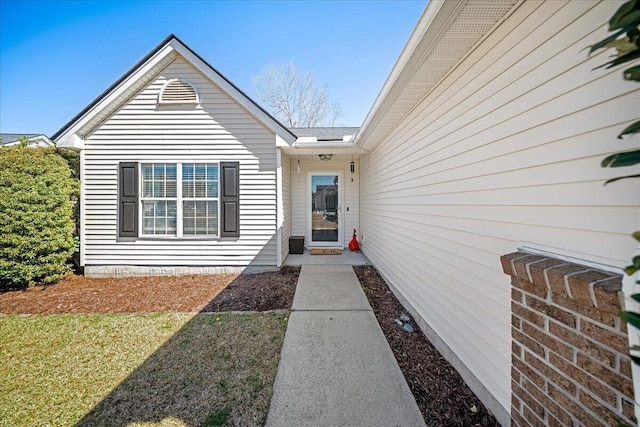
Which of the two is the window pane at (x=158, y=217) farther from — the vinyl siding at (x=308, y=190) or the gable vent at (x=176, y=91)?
the vinyl siding at (x=308, y=190)

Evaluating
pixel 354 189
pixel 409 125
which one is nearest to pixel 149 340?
pixel 409 125

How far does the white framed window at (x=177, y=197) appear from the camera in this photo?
6047mm

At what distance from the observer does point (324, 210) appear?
28.1 ft

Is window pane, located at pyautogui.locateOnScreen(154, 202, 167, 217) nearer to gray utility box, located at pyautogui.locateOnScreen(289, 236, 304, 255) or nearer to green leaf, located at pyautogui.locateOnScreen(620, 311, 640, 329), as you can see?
gray utility box, located at pyautogui.locateOnScreen(289, 236, 304, 255)

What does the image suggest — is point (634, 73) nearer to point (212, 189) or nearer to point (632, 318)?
point (632, 318)

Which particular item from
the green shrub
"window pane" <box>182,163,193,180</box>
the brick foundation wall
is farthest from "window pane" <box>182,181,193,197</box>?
the brick foundation wall

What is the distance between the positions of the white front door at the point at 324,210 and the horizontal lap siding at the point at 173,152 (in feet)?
8.31

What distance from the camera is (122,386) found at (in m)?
2.57

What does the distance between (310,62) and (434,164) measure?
379 inches

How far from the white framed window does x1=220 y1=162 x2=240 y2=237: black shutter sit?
15cm

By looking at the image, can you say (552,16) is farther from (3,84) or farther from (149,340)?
(3,84)

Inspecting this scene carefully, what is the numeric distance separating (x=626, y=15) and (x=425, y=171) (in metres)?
2.74

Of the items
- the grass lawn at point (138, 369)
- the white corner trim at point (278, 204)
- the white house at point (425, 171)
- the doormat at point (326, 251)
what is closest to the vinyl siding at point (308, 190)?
the white house at point (425, 171)

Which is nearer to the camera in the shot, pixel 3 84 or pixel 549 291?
pixel 549 291
